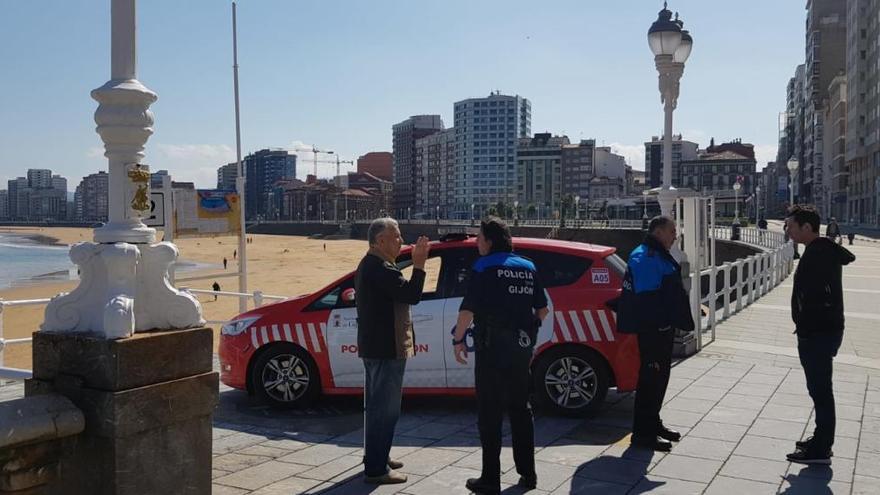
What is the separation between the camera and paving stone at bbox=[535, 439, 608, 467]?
546cm

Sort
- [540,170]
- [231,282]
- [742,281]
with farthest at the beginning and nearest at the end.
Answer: [540,170] → [231,282] → [742,281]

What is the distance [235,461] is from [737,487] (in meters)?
3.56

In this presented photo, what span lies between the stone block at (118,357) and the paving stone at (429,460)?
2.23 m

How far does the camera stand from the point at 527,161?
186750 millimetres

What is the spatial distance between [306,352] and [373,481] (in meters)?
2.42

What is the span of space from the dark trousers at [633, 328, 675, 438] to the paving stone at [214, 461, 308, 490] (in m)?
2.60

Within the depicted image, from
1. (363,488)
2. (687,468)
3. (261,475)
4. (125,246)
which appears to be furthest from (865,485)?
(125,246)

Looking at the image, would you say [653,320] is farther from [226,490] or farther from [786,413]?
[226,490]

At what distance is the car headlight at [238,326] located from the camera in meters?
7.27

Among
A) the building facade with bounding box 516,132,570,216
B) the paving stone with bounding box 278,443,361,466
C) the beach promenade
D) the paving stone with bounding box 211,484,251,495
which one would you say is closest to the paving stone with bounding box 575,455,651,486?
the beach promenade

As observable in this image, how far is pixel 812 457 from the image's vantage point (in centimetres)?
534

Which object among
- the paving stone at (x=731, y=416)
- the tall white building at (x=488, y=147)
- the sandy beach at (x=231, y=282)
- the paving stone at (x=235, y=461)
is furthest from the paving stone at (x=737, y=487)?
the tall white building at (x=488, y=147)

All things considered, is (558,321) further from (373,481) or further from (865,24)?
(865,24)

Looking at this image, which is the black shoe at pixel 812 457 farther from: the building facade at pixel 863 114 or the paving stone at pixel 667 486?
the building facade at pixel 863 114
